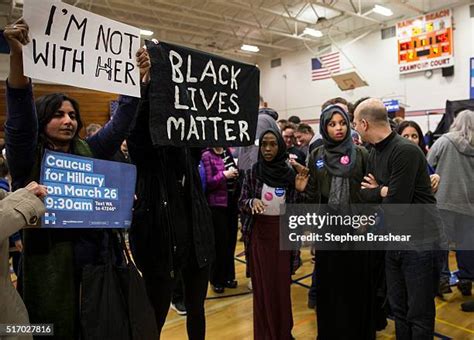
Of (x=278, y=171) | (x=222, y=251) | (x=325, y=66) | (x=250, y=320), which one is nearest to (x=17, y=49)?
(x=278, y=171)

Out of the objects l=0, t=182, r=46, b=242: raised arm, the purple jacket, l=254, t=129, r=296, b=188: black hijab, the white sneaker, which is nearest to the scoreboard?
the purple jacket

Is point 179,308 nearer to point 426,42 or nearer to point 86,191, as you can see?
point 86,191

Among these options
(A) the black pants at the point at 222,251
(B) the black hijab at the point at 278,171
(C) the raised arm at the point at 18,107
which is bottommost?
(A) the black pants at the point at 222,251

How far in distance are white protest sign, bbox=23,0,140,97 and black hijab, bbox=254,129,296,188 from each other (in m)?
1.12

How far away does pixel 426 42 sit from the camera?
934 centimetres

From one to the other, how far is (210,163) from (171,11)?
287 inches

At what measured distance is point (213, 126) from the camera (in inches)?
70.0

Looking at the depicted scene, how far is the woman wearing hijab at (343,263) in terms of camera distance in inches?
88.0

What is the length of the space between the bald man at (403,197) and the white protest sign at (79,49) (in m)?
1.32

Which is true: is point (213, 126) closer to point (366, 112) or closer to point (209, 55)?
point (209, 55)

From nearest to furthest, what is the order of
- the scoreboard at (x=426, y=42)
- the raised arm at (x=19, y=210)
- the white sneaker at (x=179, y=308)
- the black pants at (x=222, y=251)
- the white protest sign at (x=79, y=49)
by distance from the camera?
1. the raised arm at (x=19, y=210)
2. the white protest sign at (x=79, y=49)
3. the white sneaker at (x=179, y=308)
4. the black pants at (x=222, y=251)
5. the scoreboard at (x=426, y=42)

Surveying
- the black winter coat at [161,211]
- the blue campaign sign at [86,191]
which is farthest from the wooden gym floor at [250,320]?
the blue campaign sign at [86,191]

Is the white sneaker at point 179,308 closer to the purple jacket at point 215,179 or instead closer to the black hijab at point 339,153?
the purple jacket at point 215,179

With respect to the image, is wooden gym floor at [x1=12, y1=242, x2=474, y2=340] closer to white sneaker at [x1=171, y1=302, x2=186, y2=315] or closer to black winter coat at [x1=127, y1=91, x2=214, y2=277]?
white sneaker at [x1=171, y1=302, x2=186, y2=315]
